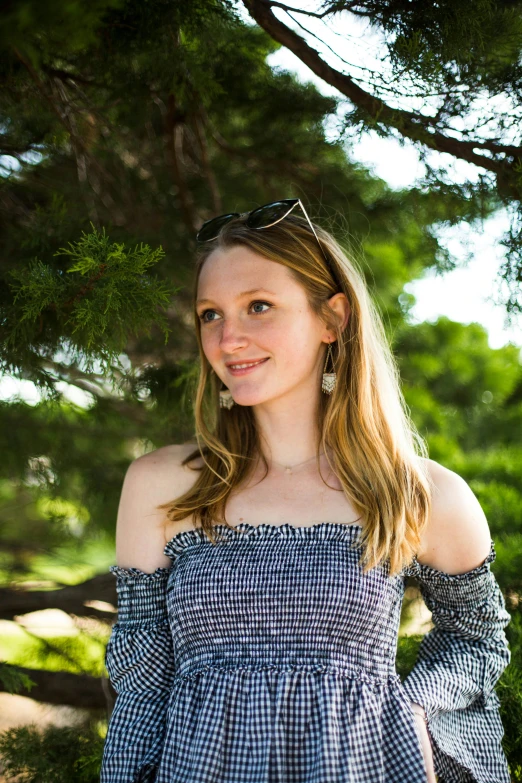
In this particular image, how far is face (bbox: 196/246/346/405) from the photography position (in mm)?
2025

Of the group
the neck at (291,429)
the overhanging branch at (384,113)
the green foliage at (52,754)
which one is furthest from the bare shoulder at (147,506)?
the overhanging branch at (384,113)

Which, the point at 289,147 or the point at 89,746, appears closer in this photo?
the point at 89,746

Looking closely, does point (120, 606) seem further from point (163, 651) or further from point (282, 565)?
point (282, 565)

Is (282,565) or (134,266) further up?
(134,266)

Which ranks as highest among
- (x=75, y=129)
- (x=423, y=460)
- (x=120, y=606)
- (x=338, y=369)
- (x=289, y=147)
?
(x=289, y=147)

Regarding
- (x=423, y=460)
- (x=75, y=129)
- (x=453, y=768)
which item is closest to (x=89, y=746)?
(x=453, y=768)

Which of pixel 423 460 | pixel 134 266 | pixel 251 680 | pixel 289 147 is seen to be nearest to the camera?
pixel 134 266

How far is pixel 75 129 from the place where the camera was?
7.29 feet

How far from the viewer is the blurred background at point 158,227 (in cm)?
178

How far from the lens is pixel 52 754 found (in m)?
2.50

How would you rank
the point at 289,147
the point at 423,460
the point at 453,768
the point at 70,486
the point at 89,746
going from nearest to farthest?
the point at 453,768 < the point at 423,460 < the point at 89,746 < the point at 289,147 < the point at 70,486

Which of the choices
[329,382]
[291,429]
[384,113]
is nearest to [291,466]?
[291,429]

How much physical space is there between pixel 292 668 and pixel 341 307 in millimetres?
1028

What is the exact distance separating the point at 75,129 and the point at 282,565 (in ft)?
4.64
